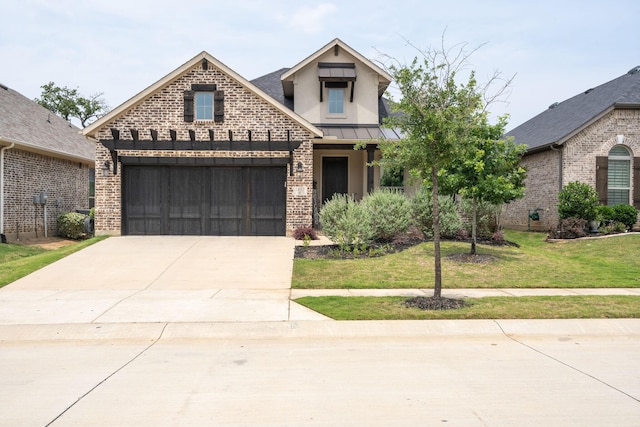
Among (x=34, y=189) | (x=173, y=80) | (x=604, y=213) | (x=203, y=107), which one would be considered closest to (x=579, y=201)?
(x=604, y=213)

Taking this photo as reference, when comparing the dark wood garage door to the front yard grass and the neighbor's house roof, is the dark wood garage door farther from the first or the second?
the front yard grass

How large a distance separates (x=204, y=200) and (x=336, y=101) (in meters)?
7.34

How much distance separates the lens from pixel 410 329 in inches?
303

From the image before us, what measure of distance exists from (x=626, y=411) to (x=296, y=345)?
13.1ft

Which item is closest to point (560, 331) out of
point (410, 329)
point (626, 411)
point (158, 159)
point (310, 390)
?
point (410, 329)

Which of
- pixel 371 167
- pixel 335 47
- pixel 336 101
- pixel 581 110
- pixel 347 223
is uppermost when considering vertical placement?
pixel 335 47

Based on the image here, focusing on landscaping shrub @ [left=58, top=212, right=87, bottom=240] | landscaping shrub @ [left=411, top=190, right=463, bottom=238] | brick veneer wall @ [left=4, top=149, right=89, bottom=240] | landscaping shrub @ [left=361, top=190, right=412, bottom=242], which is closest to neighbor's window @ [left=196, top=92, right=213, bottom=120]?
landscaping shrub @ [left=361, top=190, right=412, bottom=242]

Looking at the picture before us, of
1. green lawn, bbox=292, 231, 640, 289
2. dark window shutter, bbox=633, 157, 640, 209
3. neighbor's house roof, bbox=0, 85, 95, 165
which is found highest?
neighbor's house roof, bbox=0, 85, 95, 165

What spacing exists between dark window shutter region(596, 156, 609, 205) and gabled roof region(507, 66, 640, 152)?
5.10 feet

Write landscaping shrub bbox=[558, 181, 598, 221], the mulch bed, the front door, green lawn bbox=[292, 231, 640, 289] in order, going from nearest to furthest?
the mulch bed, green lawn bbox=[292, 231, 640, 289], landscaping shrub bbox=[558, 181, 598, 221], the front door

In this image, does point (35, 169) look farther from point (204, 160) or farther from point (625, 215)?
point (625, 215)

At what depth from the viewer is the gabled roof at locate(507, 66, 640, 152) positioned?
19.7 m

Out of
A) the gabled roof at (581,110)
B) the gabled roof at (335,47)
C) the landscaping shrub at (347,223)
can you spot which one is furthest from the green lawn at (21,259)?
the gabled roof at (581,110)

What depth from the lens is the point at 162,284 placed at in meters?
11.2
